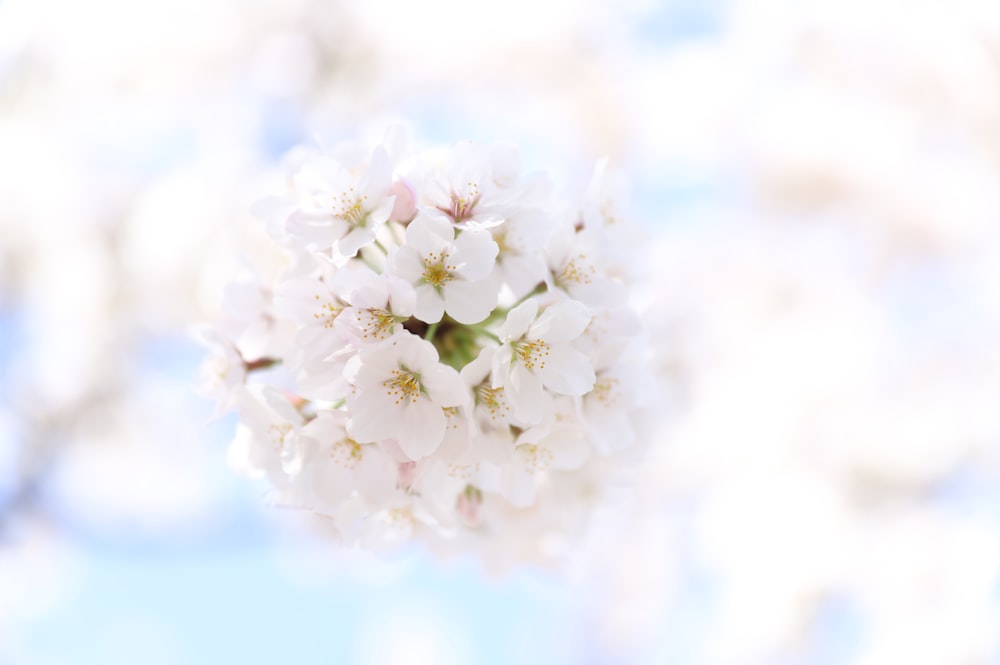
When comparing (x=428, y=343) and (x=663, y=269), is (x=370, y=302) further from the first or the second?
(x=663, y=269)

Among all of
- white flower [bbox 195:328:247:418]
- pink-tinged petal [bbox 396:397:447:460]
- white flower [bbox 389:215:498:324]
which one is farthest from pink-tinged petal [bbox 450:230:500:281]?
white flower [bbox 195:328:247:418]

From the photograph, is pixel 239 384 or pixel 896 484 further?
pixel 896 484

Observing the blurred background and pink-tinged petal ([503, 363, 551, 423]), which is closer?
pink-tinged petal ([503, 363, 551, 423])

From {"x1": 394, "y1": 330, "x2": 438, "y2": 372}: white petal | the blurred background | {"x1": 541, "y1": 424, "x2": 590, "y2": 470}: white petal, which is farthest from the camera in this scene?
the blurred background

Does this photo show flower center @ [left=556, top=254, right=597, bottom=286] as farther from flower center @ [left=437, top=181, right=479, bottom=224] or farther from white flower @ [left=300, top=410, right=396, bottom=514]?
white flower @ [left=300, top=410, right=396, bottom=514]

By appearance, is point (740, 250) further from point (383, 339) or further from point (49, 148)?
point (383, 339)

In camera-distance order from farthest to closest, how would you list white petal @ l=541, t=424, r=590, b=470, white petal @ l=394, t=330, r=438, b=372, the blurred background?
the blurred background → white petal @ l=541, t=424, r=590, b=470 → white petal @ l=394, t=330, r=438, b=372

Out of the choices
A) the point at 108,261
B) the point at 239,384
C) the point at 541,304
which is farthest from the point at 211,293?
the point at 541,304
